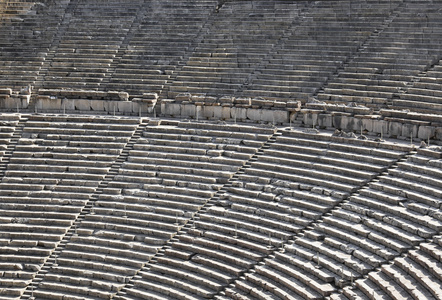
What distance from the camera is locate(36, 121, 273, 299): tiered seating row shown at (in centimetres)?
2295

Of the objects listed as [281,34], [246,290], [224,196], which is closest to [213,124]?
[224,196]

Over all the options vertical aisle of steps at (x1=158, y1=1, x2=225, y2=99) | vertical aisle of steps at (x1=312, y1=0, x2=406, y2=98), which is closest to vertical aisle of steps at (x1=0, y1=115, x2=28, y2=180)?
vertical aisle of steps at (x1=158, y1=1, x2=225, y2=99)

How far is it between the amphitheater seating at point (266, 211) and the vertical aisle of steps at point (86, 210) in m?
2.65

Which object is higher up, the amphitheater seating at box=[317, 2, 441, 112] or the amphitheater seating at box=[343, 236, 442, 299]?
the amphitheater seating at box=[317, 2, 441, 112]

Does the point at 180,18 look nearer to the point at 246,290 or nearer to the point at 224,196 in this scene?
the point at 224,196

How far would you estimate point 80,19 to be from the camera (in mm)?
34875

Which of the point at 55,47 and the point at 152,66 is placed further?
the point at 55,47

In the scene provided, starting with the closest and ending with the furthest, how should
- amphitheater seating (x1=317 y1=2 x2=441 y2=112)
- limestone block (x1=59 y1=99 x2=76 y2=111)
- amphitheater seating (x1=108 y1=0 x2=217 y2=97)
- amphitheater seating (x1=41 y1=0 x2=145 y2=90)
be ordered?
amphitheater seating (x1=317 y1=2 x2=441 y2=112)
limestone block (x1=59 y1=99 x2=76 y2=111)
amphitheater seating (x1=108 y1=0 x2=217 y2=97)
amphitheater seating (x1=41 y1=0 x2=145 y2=90)

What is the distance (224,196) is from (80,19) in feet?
44.8

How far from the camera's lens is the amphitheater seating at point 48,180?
952 inches

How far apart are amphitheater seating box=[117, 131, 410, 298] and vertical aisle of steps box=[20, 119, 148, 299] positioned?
265cm

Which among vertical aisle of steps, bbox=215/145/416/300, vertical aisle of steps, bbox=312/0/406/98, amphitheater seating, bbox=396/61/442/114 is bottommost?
vertical aisle of steps, bbox=215/145/416/300

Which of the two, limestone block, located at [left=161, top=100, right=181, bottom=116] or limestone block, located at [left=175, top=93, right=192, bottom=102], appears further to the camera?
limestone block, located at [left=175, top=93, right=192, bottom=102]

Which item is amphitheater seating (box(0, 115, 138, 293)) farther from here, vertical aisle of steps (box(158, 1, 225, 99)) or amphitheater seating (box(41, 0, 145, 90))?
amphitheater seating (box(41, 0, 145, 90))
